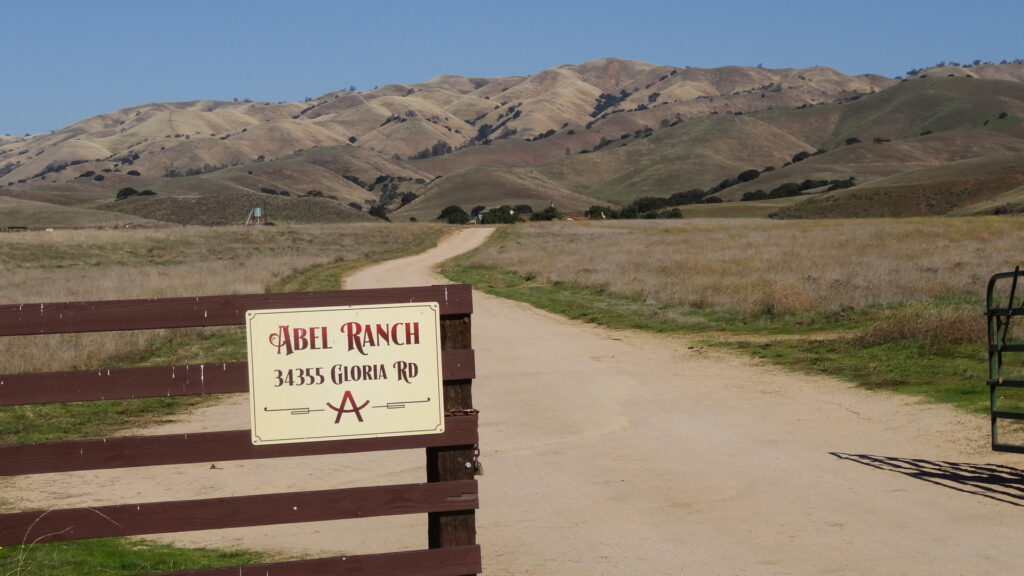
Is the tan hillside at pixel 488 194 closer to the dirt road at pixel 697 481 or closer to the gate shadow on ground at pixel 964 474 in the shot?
the dirt road at pixel 697 481

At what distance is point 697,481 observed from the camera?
8.48 meters

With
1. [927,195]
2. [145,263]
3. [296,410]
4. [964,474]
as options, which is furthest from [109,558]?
[927,195]

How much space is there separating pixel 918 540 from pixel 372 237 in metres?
64.6

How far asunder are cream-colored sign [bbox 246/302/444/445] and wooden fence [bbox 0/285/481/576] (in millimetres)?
56

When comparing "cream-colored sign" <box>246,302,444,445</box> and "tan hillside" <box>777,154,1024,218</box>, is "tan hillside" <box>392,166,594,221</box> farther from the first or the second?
"cream-colored sign" <box>246,302,444,445</box>

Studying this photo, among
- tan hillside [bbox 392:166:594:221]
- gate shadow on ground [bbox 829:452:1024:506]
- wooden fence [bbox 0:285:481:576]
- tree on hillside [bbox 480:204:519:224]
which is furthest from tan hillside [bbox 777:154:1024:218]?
wooden fence [bbox 0:285:481:576]

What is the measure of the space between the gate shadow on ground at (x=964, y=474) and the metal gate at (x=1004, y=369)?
241 mm

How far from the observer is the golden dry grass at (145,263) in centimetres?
1639

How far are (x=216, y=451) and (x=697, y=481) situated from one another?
188 inches

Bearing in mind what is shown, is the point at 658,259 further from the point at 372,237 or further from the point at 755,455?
the point at 372,237

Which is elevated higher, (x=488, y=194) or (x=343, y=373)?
(x=488, y=194)

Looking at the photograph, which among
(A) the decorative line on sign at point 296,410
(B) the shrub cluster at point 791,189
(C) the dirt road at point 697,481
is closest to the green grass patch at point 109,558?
(C) the dirt road at point 697,481

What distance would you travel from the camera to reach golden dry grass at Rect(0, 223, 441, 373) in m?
16.4

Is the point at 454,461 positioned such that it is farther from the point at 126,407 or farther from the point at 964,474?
the point at 126,407
